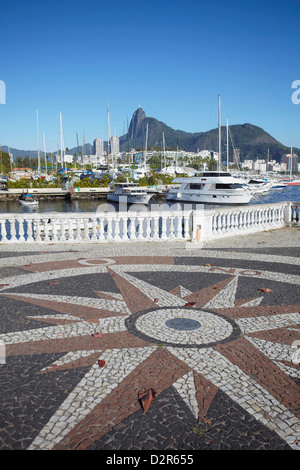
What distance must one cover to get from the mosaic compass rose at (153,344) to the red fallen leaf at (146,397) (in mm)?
68

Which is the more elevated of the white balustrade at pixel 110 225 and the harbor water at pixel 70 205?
the white balustrade at pixel 110 225

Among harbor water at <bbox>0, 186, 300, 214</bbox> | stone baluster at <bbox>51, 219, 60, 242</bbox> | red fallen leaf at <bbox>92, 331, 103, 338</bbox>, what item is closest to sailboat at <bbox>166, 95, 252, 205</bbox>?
harbor water at <bbox>0, 186, 300, 214</bbox>

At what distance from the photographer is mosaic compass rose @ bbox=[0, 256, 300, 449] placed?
11.4 feet

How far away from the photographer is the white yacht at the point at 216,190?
5291cm

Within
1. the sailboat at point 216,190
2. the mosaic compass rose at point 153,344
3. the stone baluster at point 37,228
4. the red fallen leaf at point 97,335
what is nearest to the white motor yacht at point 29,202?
the sailboat at point 216,190

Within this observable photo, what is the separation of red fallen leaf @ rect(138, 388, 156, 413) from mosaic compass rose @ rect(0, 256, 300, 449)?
0.07m

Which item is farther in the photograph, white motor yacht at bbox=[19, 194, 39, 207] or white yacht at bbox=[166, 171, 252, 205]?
white motor yacht at bbox=[19, 194, 39, 207]

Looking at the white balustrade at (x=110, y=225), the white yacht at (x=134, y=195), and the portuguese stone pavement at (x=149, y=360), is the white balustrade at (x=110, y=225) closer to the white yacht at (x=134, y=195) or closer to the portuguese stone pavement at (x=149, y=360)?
the portuguese stone pavement at (x=149, y=360)

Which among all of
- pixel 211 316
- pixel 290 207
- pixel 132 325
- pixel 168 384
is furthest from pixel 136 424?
pixel 290 207

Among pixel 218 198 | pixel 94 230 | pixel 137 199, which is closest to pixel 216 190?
pixel 218 198

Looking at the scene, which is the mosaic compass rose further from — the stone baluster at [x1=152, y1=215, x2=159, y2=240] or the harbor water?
the harbor water

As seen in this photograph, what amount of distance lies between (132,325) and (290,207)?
13.1m

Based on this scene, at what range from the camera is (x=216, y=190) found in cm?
5353

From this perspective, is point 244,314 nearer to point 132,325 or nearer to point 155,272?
point 132,325
